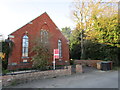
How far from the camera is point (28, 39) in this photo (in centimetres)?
1470

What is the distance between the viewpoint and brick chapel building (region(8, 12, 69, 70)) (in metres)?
13.3

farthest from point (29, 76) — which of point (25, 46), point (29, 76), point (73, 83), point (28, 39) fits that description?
point (28, 39)

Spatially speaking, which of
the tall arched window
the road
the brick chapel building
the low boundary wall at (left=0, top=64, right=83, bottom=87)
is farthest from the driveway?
the tall arched window

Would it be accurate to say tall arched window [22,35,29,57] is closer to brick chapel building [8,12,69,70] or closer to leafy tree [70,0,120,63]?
brick chapel building [8,12,69,70]

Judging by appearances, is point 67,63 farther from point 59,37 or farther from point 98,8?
point 98,8

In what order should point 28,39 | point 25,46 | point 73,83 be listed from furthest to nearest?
point 28,39, point 25,46, point 73,83

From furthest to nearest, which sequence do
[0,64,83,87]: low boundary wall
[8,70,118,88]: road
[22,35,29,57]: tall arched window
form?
[22,35,29,57]: tall arched window → [0,64,83,87]: low boundary wall → [8,70,118,88]: road

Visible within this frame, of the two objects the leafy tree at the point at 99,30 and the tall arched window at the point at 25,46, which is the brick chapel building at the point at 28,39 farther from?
the leafy tree at the point at 99,30

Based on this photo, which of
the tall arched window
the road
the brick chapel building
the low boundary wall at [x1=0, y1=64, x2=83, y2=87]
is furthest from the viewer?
the tall arched window

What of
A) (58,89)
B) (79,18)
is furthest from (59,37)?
(58,89)

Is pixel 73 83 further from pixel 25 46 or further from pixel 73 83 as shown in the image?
pixel 25 46

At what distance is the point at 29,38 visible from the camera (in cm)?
1477

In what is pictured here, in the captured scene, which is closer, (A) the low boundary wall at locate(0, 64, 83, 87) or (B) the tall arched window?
(A) the low boundary wall at locate(0, 64, 83, 87)

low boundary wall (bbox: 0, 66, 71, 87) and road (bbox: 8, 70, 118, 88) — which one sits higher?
low boundary wall (bbox: 0, 66, 71, 87)
